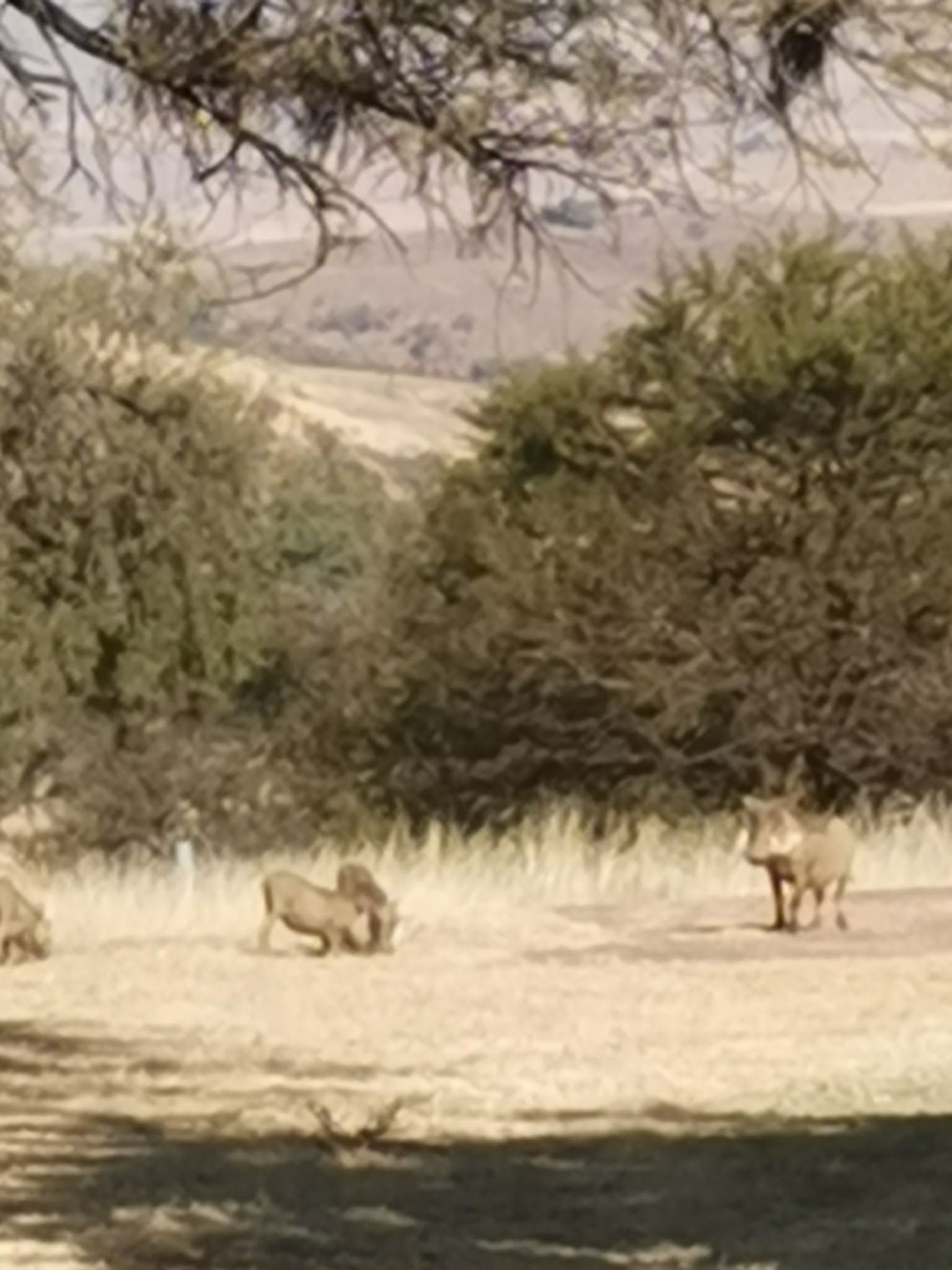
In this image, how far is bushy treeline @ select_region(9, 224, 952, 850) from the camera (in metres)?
32.6

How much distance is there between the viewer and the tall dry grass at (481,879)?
1856cm

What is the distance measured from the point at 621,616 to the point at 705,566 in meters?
1.13

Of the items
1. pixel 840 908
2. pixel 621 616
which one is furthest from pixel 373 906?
pixel 621 616

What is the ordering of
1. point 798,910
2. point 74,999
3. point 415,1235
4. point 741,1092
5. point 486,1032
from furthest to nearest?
point 798,910 → point 74,999 → point 486,1032 → point 741,1092 → point 415,1235

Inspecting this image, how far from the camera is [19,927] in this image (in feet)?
53.5

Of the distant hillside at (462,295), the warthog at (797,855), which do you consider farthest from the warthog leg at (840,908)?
the distant hillside at (462,295)

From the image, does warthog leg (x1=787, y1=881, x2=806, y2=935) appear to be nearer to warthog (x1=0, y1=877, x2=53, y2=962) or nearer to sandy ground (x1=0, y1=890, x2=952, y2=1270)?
sandy ground (x1=0, y1=890, x2=952, y2=1270)

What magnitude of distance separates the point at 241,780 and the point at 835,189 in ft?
86.8

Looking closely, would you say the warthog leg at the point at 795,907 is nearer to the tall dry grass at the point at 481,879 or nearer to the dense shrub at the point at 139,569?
the tall dry grass at the point at 481,879

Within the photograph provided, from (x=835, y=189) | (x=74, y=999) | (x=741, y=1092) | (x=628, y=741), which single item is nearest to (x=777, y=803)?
(x=74, y=999)

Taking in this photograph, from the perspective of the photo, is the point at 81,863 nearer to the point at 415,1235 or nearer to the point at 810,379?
the point at 810,379

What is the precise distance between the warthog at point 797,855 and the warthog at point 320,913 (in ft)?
6.23

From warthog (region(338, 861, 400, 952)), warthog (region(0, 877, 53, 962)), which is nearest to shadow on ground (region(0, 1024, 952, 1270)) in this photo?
warthog (region(0, 877, 53, 962))

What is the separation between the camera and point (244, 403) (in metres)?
30.8
